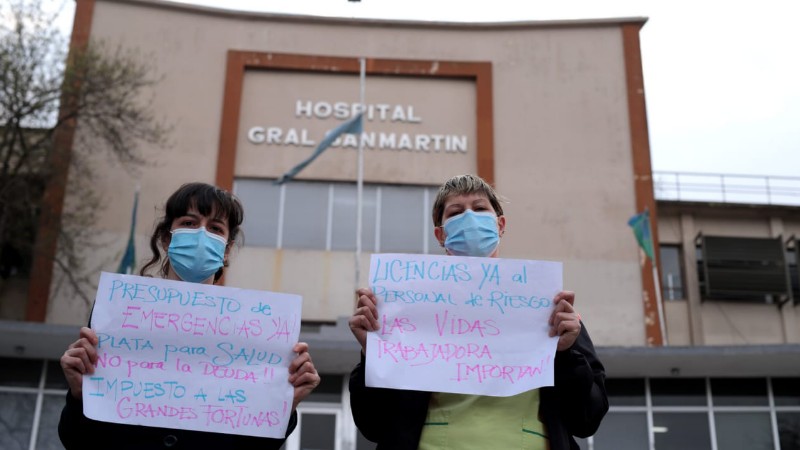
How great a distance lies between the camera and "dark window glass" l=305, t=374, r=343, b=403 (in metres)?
14.8

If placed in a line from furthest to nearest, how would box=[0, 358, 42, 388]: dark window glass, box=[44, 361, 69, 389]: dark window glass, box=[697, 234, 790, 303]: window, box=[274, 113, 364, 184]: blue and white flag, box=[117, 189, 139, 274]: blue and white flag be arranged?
box=[697, 234, 790, 303]: window < box=[274, 113, 364, 184]: blue and white flag < box=[117, 189, 139, 274]: blue and white flag < box=[44, 361, 69, 389]: dark window glass < box=[0, 358, 42, 388]: dark window glass

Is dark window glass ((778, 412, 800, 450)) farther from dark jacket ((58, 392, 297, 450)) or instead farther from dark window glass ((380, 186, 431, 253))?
dark jacket ((58, 392, 297, 450))

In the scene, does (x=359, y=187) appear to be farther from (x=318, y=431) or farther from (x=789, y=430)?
(x=789, y=430)

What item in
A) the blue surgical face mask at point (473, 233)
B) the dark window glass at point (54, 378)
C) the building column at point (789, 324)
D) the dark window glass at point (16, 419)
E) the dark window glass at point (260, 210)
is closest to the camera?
the blue surgical face mask at point (473, 233)

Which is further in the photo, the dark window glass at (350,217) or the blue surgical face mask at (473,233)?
the dark window glass at (350,217)

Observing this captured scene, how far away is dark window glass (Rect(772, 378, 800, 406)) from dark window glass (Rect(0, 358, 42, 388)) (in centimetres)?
1301

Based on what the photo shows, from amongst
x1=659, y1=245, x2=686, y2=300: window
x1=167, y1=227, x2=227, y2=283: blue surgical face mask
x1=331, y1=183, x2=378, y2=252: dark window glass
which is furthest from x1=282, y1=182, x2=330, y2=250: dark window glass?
x1=167, y1=227, x2=227, y2=283: blue surgical face mask

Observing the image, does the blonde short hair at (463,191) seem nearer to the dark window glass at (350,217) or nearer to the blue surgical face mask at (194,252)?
the blue surgical face mask at (194,252)

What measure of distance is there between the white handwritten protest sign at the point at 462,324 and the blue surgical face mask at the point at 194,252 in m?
0.66

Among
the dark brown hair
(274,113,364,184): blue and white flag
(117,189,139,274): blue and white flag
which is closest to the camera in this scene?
the dark brown hair

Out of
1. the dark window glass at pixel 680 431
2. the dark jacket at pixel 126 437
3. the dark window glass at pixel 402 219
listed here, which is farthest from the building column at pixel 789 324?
the dark jacket at pixel 126 437

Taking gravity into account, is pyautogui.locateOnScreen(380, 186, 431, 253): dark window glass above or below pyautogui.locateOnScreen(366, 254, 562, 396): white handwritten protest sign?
above

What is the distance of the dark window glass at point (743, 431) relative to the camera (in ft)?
47.4

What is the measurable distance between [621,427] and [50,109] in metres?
14.8
